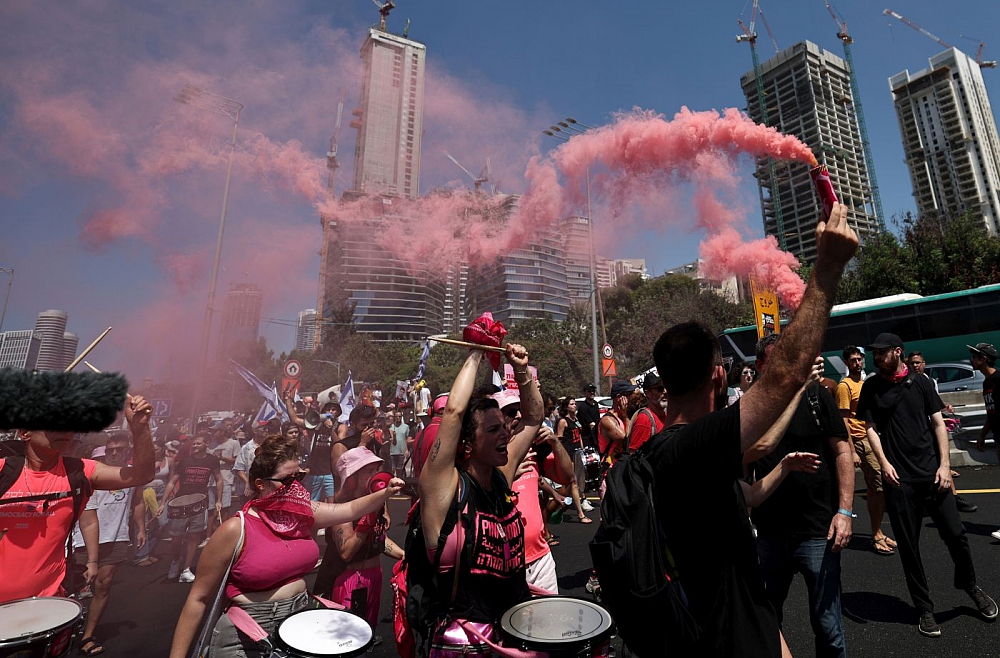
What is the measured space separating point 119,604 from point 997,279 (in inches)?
1216

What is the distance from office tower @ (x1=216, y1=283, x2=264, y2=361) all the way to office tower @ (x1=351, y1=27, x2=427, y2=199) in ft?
58.2

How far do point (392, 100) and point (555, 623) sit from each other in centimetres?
4106

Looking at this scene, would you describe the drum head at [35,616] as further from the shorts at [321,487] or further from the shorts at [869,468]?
the shorts at [869,468]

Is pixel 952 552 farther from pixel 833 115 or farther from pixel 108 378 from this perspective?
pixel 833 115

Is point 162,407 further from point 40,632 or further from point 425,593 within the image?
point 425,593

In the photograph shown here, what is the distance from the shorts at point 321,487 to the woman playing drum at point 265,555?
5.12 meters

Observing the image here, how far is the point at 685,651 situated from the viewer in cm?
148

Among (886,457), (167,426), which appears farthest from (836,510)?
(167,426)

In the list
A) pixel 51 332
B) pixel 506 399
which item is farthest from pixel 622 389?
pixel 51 332

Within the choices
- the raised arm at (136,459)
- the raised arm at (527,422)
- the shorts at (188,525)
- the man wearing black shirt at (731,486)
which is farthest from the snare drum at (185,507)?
the man wearing black shirt at (731,486)

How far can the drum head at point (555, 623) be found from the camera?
185cm

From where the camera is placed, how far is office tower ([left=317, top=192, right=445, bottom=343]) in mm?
23750

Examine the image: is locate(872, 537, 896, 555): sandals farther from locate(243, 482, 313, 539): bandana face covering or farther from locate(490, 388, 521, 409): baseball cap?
locate(243, 482, 313, 539): bandana face covering

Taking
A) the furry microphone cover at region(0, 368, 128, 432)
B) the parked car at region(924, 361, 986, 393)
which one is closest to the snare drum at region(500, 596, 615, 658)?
the furry microphone cover at region(0, 368, 128, 432)
